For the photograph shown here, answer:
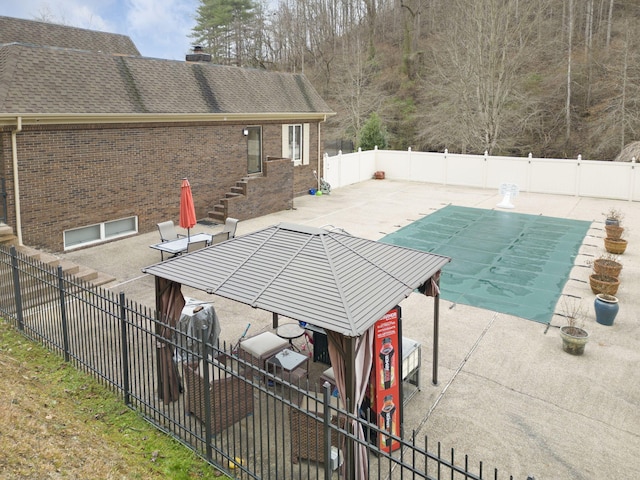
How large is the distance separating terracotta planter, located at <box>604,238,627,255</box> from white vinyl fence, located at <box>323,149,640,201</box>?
10516 millimetres

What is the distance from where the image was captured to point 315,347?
7852 millimetres

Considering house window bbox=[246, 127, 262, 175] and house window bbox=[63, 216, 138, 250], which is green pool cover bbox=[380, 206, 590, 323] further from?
house window bbox=[63, 216, 138, 250]

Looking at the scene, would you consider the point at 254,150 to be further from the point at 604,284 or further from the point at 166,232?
the point at 604,284

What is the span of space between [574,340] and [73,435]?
7744 millimetres

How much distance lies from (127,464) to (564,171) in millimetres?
24909

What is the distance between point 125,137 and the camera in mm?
15375

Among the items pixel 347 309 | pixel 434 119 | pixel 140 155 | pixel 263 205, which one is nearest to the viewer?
pixel 347 309

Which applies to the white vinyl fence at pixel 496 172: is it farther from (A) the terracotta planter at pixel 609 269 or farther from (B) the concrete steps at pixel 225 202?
(A) the terracotta planter at pixel 609 269

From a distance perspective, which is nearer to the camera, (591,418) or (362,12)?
(591,418)

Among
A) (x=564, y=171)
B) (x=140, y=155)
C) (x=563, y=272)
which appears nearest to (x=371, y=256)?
(x=563, y=272)

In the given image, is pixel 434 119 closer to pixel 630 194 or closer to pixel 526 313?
pixel 630 194

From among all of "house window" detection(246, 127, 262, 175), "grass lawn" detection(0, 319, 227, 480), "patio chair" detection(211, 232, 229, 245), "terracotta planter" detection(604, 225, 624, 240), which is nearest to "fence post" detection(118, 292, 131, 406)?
"grass lawn" detection(0, 319, 227, 480)

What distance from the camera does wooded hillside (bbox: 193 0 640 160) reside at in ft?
99.6

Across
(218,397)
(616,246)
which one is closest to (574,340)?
(218,397)
